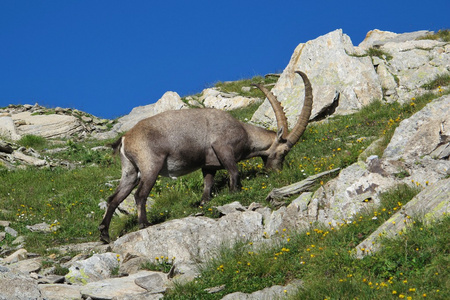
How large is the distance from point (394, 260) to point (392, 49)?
60.3 feet

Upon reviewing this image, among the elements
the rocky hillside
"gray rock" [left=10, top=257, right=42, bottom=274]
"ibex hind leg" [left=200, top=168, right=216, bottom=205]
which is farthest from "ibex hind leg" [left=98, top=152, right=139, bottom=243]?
"gray rock" [left=10, top=257, right=42, bottom=274]

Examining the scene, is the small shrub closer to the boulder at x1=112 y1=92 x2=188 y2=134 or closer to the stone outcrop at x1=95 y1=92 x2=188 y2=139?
the stone outcrop at x1=95 y1=92 x2=188 y2=139

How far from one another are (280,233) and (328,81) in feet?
42.9

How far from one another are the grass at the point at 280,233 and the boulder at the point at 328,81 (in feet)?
3.70

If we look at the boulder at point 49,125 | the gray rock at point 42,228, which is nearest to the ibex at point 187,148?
the gray rock at point 42,228

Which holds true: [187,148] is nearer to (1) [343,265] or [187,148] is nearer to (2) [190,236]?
(2) [190,236]

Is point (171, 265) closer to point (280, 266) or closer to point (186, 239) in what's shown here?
point (186, 239)

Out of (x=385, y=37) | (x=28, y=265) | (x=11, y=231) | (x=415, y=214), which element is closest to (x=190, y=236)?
(x=28, y=265)

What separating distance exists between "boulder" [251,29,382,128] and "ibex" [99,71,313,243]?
5.33 m

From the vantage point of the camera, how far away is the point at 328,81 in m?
22.6

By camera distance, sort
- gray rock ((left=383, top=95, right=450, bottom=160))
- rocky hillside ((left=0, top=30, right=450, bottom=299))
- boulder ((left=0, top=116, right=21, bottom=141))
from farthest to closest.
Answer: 1. boulder ((left=0, top=116, right=21, bottom=141))
2. gray rock ((left=383, top=95, right=450, bottom=160))
3. rocky hillside ((left=0, top=30, right=450, bottom=299))

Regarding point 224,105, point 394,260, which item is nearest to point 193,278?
point 394,260

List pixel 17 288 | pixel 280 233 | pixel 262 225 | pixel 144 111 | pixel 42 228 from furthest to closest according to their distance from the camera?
pixel 144 111, pixel 42 228, pixel 262 225, pixel 280 233, pixel 17 288

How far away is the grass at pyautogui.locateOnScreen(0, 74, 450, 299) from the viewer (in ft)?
24.6
